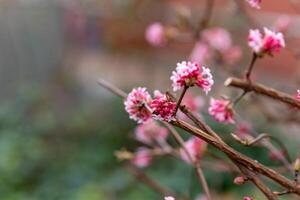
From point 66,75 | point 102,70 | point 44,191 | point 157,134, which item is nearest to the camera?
point 157,134

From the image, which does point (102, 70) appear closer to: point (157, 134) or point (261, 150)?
point (261, 150)

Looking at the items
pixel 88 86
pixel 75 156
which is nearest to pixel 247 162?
pixel 75 156

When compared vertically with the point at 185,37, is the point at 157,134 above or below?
below

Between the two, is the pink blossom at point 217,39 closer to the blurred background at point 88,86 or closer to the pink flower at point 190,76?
the blurred background at point 88,86

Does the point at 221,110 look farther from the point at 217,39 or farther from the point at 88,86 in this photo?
the point at 88,86

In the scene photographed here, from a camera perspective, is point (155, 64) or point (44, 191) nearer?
point (44, 191)

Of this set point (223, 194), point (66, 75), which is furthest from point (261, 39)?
point (66, 75)

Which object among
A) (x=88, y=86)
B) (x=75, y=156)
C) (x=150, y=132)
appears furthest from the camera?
(x=88, y=86)
